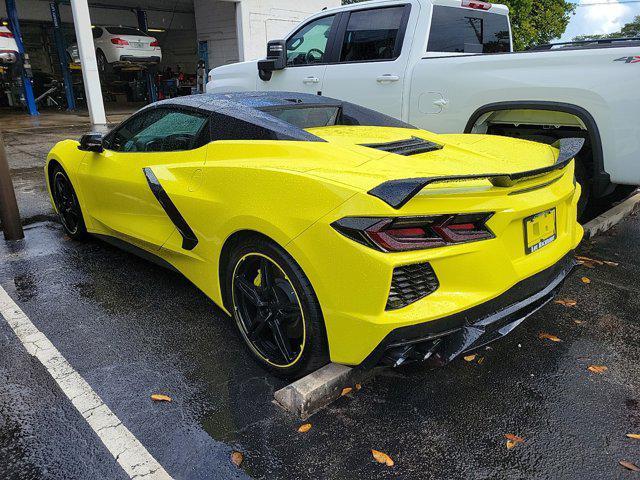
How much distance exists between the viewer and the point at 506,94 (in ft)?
13.8

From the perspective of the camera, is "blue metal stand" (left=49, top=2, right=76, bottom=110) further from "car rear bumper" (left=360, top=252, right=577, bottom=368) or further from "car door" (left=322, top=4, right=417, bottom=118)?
"car rear bumper" (left=360, top=252, right=577, bottom=368)

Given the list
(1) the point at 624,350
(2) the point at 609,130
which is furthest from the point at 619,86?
(1) the point at 624,350

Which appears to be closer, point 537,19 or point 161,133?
point 161,133

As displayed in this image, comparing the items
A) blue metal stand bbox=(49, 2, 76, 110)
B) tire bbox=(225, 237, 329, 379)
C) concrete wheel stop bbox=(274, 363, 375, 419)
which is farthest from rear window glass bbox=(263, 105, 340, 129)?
blue metal stand bbox=(49, 2, 76, 110)

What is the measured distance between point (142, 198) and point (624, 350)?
3.32 metres

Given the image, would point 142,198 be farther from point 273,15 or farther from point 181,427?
point 273,15

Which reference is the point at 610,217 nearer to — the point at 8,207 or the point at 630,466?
the point at 630,466

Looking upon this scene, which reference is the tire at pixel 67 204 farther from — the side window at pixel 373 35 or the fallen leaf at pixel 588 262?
the fallen leaf at pixel 588 262

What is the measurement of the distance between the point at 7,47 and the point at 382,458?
62.7 ft

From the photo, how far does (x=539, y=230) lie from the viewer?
2506 millimetres

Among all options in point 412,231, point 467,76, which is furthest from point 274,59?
point 412,231

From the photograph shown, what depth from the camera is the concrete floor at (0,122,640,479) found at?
2.18 metres

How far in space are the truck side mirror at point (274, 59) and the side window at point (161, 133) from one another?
8.99 ft

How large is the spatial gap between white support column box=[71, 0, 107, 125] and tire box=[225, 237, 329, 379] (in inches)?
550
